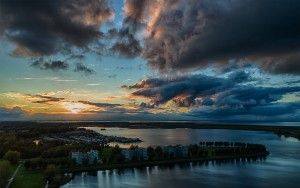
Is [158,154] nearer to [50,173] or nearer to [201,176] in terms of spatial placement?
[201,176]

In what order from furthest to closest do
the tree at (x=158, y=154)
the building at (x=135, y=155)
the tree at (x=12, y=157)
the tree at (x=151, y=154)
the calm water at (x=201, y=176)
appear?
the tree at (x=158, y=154) < the tree at (x=151, y=154) < the building at (x=135, y=155) < the tree at (x=12, y=157) < the calm water at (x=201, y=176)

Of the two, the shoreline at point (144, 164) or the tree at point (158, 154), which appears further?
the tree at point (158, 154)

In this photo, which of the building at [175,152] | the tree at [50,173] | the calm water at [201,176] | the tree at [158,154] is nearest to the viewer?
the calm water at [201,176]

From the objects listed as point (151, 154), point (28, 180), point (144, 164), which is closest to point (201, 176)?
point (144, 164)

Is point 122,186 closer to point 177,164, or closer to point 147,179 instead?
point 147,179

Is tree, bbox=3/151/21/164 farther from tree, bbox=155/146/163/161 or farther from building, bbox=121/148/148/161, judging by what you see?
tree, bbox=155/146/163/161

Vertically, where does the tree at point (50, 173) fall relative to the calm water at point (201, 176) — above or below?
above

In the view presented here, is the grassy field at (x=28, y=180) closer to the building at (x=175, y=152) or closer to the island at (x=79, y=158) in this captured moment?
the island at (x=79, y=158)

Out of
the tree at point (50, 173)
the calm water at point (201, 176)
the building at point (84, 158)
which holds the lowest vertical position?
the calm water at point (201, 176)

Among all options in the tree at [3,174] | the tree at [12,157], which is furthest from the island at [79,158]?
the tree at [3,174]
